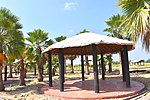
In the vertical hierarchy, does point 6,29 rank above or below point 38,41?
above

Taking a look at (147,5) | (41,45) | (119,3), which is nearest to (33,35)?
(41,45)

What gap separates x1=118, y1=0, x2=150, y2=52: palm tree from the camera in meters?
9.16

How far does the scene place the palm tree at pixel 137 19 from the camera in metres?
9.16

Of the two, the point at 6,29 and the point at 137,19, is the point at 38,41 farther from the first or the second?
the point at 137,19

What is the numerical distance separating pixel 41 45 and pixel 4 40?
5.54 m

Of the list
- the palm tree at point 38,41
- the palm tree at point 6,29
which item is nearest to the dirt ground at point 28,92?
the palm tree at point 6,29

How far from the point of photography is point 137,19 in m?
9.38

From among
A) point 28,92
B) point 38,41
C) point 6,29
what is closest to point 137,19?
point 28,92

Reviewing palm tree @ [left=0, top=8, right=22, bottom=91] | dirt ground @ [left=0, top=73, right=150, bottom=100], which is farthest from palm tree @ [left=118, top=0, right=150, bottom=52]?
palm tree @ [left=0, top=8, right=22, bottom=91]

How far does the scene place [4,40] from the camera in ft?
60.5

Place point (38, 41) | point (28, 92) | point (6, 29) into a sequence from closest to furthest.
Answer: point (28, 92) → point (6, 29) → point (38, 41)

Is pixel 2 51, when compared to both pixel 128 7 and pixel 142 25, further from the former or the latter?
pixel 142 25

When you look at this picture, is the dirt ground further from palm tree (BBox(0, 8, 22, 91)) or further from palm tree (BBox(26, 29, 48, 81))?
palm tree (BBox(26, 29, 48, 81))

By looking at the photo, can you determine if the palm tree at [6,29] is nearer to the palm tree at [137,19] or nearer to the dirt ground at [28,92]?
the dirt ground at [28,92]
